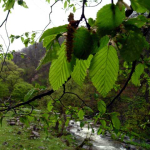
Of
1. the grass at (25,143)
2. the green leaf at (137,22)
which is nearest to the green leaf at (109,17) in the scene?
the green leaf at (137,22)

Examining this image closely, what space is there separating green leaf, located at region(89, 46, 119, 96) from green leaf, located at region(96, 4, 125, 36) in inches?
2.0

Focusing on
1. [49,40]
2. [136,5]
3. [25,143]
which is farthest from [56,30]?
[25,143]

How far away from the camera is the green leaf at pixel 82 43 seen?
0.24m

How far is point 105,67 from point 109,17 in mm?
87

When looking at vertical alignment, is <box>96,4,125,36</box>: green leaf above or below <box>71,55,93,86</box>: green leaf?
above

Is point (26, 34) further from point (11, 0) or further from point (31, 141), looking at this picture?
point (31, 141)

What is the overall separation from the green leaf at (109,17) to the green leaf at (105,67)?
0.05 m

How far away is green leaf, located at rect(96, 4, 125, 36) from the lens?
0.70 ft

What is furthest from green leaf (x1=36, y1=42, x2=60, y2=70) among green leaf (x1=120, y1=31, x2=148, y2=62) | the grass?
the grass

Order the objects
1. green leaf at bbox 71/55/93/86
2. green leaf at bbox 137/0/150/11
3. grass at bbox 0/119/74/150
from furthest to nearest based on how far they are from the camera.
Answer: grass at bbox 0/119/74/150, green leaf at bbox 71/55/93/86, green leaf at bbox 137/0/150/11

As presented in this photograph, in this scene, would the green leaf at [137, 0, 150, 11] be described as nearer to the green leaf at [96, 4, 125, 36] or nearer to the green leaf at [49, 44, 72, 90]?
the green leaf at [96, 4, 125, 36]

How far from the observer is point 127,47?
0.24 meters

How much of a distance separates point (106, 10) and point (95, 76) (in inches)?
4.5

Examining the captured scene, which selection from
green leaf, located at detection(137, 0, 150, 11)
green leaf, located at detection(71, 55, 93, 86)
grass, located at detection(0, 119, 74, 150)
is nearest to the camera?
green leaf, located at detection(137, 0, 150, 11)
